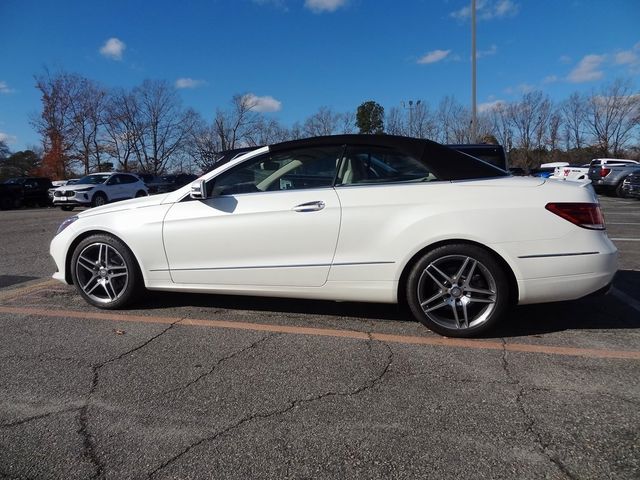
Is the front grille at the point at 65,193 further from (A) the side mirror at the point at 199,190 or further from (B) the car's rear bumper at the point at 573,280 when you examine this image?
(B) the car's rear bumper at the point at 573,280

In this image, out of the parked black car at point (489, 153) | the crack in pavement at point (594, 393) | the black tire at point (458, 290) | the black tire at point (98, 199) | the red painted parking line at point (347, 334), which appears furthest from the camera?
the black tire at point (98, 199)

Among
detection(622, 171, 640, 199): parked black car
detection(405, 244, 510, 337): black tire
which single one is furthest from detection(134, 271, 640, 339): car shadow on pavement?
detection(622, 171, 640, 199): parked black car

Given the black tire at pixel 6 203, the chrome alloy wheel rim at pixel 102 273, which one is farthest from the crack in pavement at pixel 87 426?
the black tire at pixel 6 203

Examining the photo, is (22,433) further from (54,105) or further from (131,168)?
(131,168)

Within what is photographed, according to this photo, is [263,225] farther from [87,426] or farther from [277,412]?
[87,426]

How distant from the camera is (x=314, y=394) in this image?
8.95ft

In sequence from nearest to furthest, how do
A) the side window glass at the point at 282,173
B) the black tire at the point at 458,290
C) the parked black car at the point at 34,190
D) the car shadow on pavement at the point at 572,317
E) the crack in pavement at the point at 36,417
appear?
the crack in pavement at the point at 36,417, the black tire at the point at 458,290, the car shadow on pavement at the point at 572,317, the side window glass at the point at 282,173, the parked black car at the point at 34,190

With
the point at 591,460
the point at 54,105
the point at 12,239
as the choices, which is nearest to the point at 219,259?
the point at 591,460

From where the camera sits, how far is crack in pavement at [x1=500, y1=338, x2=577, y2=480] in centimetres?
204

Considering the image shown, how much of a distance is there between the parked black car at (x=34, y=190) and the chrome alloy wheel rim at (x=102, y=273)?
25019 millimetres

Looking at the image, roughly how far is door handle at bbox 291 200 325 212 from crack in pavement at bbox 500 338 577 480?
1701 mm

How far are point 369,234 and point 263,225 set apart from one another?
853mm

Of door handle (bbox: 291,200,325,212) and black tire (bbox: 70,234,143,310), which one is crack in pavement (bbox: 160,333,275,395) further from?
black tire (bbox: 70,234,143,310)

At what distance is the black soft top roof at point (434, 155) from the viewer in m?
3.60
